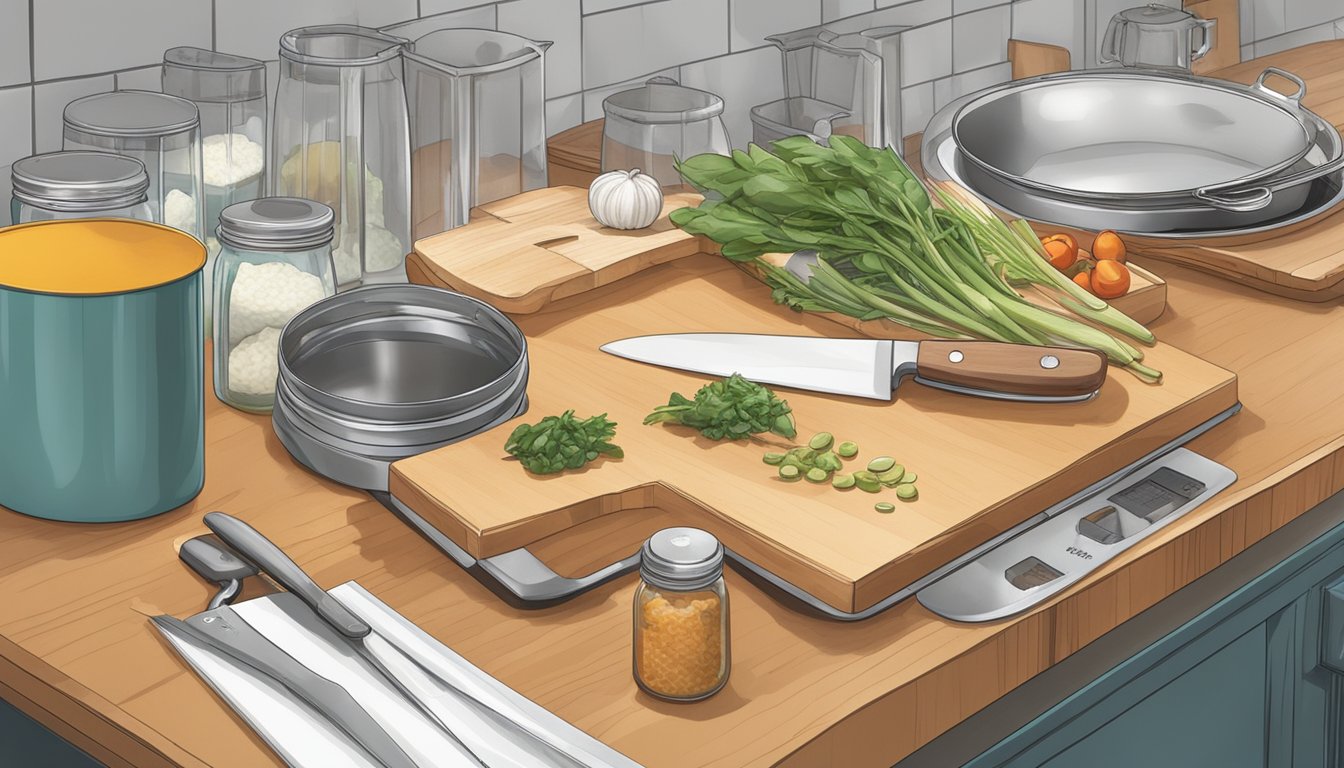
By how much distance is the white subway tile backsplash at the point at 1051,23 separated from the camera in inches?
84.5

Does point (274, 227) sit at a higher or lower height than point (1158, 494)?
higher

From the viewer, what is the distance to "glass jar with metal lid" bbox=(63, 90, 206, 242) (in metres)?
1.21

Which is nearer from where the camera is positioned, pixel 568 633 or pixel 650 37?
pixel 568 633

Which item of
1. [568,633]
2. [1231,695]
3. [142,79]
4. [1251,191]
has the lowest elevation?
[1231,695]

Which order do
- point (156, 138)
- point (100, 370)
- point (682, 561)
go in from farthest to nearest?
point (156, 138) → point (100, 370) → point (682, 561)

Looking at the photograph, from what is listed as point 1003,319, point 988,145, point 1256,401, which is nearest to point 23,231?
point 1003,319

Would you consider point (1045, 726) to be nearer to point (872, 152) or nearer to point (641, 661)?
point (641, 661)

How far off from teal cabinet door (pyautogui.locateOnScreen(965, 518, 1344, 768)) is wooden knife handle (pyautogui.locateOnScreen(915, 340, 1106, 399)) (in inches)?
8.1

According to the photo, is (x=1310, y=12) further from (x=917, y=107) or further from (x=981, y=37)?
(x=917, y=107)

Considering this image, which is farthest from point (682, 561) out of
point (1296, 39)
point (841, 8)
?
point (1296, 39)

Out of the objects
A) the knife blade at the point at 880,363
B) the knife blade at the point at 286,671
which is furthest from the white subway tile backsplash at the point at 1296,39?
the knife blade at the point at 286,671

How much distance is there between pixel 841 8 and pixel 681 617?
1.28m

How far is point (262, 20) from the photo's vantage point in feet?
4.64

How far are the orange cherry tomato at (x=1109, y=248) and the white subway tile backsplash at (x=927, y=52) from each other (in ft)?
2.06
